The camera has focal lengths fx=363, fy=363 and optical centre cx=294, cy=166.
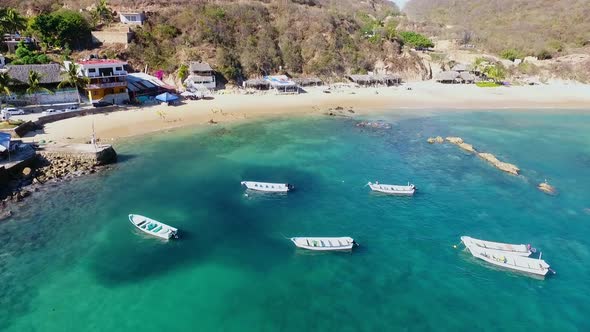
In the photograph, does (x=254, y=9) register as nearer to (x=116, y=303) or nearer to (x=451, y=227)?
(x=451, y=227)

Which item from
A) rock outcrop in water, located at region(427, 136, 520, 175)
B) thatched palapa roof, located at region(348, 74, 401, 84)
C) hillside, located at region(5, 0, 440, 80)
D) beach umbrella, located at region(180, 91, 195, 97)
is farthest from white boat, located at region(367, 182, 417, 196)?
thatched palapa roof, located at region(348, 74, 401, 84)

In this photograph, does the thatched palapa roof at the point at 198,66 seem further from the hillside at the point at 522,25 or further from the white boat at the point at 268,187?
the hillside at the point at 522,25

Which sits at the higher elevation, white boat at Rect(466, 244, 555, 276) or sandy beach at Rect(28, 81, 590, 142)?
sandy beach at Rect(28, 81, 590, 142)

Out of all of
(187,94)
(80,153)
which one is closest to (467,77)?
(187,94)

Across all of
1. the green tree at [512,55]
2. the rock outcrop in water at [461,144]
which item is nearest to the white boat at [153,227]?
the rock outcrop in water at [461,144]

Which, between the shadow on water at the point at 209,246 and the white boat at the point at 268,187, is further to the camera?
the white boat at the point at 268,187

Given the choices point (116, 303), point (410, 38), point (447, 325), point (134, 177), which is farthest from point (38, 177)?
point (410, 38)

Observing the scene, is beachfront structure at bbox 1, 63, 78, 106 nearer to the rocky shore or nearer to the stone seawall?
the stone seawall
